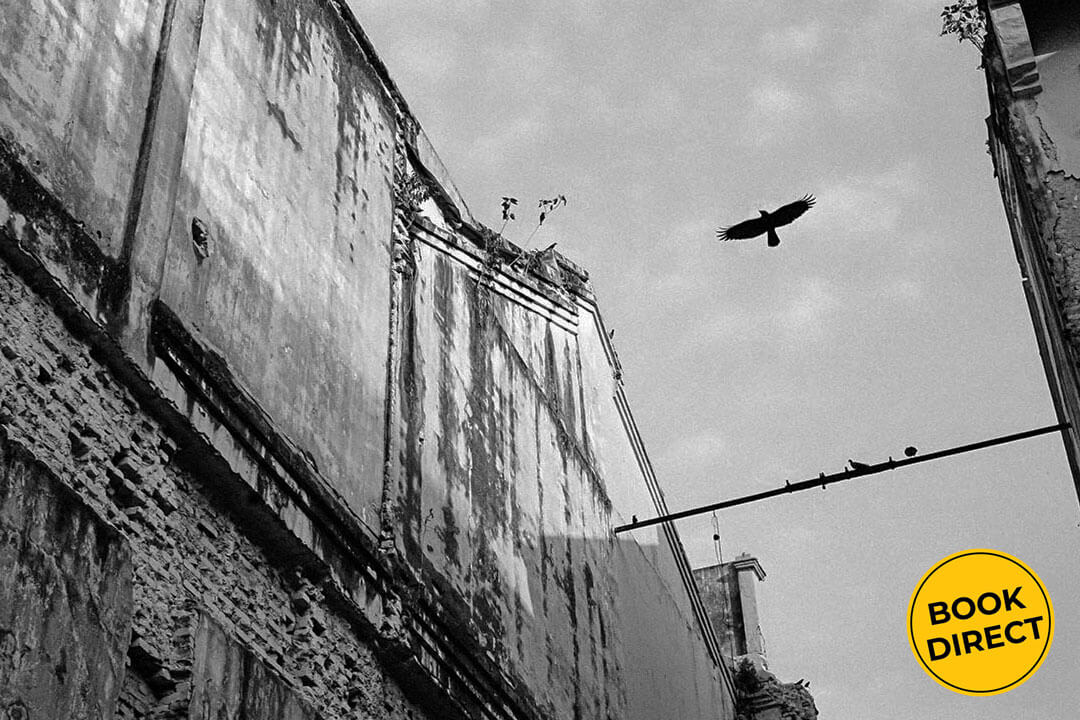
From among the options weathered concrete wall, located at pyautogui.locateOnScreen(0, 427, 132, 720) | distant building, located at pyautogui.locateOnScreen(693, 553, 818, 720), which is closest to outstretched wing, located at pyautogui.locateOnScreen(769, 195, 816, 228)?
weathered concrete wall, located at pyautogui.locateOnScreen(0, 427, 132, 720)

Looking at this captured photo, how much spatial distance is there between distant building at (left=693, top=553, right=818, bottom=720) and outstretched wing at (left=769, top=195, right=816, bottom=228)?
350 inches

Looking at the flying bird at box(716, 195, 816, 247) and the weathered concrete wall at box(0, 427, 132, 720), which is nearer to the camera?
the weathered concrete wall at box(0, 427, 132, 720)

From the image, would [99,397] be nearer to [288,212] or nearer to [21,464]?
[21,464]

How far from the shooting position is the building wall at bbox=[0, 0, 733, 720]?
5906 mm

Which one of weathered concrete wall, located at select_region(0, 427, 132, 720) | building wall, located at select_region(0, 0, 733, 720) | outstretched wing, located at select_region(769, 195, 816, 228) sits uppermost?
outstretched wing, located at select_region(769, 195, 816, 228)

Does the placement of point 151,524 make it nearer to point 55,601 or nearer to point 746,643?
point 55,601

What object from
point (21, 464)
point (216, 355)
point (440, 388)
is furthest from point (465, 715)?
point (21, 464)

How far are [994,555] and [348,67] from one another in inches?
232

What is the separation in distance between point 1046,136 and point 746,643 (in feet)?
41.2

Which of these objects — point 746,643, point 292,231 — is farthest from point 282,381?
point 746,643

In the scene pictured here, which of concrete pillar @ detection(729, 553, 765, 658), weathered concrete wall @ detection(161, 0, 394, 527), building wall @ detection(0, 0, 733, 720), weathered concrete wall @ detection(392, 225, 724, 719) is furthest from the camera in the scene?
concrete pillar @ detection(729, 553, 765, 658)

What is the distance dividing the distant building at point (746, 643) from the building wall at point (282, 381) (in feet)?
19.8

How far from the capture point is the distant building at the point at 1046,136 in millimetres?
7984

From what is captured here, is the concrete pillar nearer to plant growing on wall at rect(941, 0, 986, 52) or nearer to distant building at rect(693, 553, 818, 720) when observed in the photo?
distant building at rect(693, 553, 818, 720)
